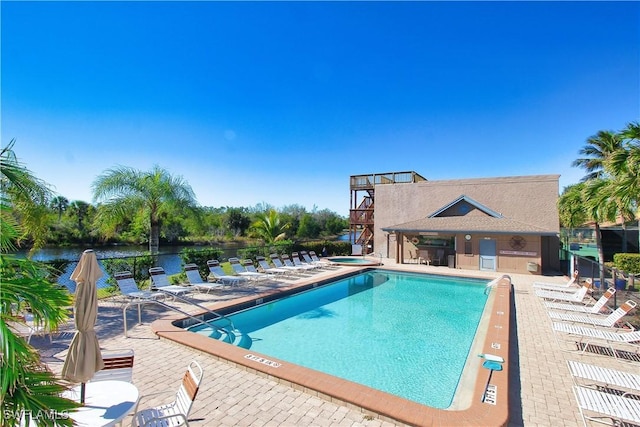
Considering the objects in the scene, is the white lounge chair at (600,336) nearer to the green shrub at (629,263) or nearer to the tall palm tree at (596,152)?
the green shrub at (629,263)

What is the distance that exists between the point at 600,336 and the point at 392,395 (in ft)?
18.6

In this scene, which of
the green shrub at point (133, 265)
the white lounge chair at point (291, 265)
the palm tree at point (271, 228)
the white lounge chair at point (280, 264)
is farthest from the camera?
the palm tree at point (271, 228)

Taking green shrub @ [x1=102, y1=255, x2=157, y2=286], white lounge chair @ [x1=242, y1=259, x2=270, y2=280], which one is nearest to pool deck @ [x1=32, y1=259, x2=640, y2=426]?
green shrub @ [x1=102, y1=255, x2=157, y2=286]

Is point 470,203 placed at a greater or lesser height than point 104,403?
greater

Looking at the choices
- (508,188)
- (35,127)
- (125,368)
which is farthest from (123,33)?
(508,188)

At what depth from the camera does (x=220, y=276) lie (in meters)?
13.4

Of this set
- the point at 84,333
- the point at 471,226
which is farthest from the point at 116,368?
the point at 471,226

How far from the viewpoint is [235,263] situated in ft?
51.9

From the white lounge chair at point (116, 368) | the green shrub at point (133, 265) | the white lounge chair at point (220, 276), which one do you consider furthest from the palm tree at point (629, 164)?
the green shrub at point (133, 265)

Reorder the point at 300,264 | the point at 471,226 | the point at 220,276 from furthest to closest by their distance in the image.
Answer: the point at 471,226
the point at 300,264
the point at 220,276

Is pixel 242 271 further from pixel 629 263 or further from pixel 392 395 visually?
pixel 629 263

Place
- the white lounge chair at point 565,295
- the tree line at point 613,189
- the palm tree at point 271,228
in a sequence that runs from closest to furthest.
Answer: the tree line at point 613,189 → the white lounge chair at point 565,295 → the palm tree at point 271,228

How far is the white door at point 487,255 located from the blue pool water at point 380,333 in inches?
181

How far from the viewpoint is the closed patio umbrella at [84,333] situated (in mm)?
3525
